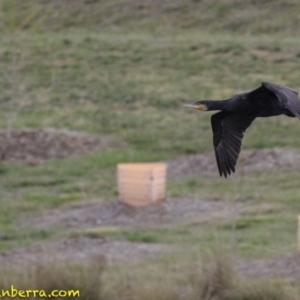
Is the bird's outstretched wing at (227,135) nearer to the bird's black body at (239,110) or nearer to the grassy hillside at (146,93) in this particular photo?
the bird's black body at (239,110)

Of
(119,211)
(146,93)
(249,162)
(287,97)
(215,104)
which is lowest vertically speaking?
(146,93)

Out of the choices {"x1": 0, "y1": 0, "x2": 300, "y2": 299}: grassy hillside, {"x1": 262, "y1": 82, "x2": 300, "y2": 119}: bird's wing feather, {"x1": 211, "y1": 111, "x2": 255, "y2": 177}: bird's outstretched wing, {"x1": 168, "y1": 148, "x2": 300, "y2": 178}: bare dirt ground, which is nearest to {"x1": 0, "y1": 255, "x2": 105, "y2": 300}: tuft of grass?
{"x1": 0, "y1": 0, "x2": 300, "y2": 299}: grassy hillside

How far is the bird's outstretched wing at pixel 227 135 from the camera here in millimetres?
10992

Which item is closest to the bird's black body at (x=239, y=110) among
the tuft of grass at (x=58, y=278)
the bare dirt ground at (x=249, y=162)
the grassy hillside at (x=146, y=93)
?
the grassy hillside at (x=146, y=93)

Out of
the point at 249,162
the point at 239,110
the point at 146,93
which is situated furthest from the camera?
the point at 146,93

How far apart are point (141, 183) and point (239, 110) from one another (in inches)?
255

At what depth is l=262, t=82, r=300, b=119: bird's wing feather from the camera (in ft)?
28.5

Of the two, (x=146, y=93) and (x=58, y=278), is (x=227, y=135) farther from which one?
(x=146, y=93)

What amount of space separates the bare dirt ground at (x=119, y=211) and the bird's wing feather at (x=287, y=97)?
8.78 ft

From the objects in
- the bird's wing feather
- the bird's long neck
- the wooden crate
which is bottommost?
the wooden crate

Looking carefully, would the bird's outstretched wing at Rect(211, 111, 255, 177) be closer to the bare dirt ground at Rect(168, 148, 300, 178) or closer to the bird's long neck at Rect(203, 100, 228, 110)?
the bird's long neck at Rect(203, 100, 228, 110)

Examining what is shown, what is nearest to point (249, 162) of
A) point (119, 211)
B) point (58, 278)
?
point (119, 211)

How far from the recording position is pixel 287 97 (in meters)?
8.95

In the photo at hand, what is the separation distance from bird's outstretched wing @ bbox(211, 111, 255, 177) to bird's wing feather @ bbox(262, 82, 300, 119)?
5.77ft
